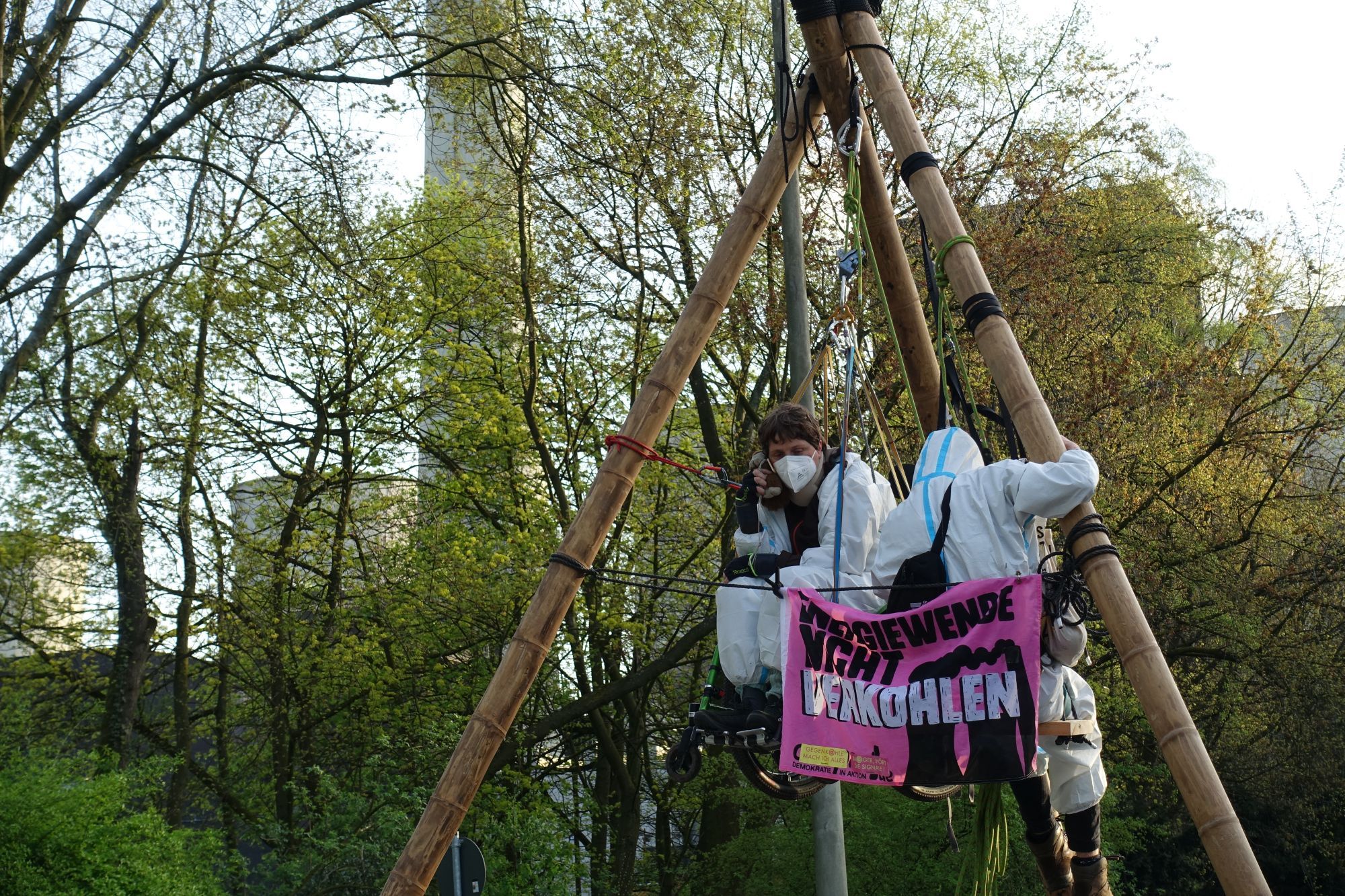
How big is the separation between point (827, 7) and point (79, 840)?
885 centimetres

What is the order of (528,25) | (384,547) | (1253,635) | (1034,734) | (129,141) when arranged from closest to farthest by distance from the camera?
(1034,734)
(129,141)
(528,25)
(1253,635)
(384,547)

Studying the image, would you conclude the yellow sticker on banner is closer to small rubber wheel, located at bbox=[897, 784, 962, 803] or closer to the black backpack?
the black backpack

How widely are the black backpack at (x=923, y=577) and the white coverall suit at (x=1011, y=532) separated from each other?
0.02 metres

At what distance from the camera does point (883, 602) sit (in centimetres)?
447

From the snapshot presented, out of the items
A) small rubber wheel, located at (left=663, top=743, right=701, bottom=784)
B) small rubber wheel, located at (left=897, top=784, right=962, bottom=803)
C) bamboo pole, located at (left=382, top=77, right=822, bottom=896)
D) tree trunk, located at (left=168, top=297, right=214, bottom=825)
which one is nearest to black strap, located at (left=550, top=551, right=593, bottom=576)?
bamboo pole, located at (left=382, top=77, right=822, bottom=896)

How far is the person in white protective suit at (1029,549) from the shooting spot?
379 cm

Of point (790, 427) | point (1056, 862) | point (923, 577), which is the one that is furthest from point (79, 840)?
point (923, 577)

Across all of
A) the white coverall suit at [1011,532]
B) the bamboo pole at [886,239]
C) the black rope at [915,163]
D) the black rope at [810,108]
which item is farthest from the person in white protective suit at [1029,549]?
the black rope at [810,108]

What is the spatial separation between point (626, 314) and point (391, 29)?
4960 millimetres

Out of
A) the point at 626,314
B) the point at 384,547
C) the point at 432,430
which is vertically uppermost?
the point at 626,314

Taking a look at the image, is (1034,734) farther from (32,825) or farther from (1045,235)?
(1045,235)

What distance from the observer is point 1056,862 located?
15.7ft

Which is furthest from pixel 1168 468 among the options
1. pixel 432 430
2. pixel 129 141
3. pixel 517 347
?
pixel 129 141

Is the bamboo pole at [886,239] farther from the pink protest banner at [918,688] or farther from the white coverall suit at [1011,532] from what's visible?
the pink protest banner at [918,688]
